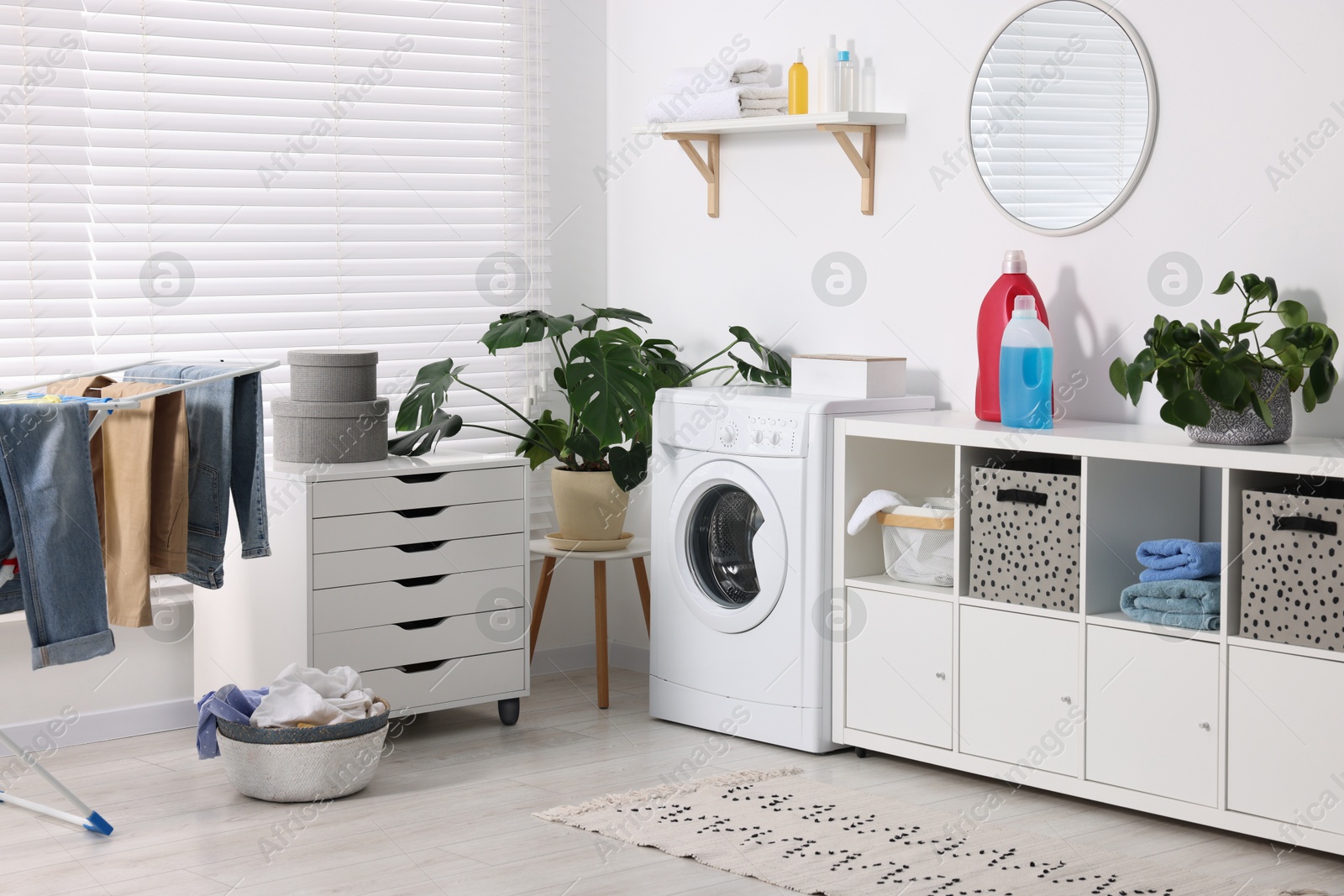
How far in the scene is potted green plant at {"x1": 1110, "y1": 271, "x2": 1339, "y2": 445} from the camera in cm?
265

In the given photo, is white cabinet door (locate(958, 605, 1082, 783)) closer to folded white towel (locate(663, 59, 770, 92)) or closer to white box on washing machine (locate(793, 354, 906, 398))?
white box on washing machine (locate(793, 354, 906, 398))

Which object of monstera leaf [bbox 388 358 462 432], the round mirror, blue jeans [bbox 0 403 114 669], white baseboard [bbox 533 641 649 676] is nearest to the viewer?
blue jeans [bbox 0 403 114 669]

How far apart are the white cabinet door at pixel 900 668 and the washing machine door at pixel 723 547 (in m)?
0.25

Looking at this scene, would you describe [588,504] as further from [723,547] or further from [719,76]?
[719,76]

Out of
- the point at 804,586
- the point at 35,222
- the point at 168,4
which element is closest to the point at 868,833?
the point at 804,586

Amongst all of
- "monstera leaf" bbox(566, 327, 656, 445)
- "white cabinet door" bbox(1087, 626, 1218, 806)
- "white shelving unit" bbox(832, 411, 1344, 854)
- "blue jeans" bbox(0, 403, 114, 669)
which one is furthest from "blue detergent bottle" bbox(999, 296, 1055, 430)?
"blue jeans" bbox(0, 403, 114, 669)

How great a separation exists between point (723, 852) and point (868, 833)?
0.30m

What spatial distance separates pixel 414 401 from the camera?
3645 mm

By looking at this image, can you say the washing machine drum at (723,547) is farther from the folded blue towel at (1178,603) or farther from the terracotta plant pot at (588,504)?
the folded blue towel at (1178,603)

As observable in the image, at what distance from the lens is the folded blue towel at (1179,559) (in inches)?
108

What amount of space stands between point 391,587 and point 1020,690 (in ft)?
4.74

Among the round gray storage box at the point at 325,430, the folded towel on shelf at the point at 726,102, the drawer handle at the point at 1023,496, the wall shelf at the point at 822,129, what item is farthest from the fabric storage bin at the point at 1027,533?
the round gray storage box at the point at 325,430

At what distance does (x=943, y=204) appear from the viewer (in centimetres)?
349

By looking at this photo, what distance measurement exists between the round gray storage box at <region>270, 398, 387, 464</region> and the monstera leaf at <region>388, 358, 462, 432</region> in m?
0.17
